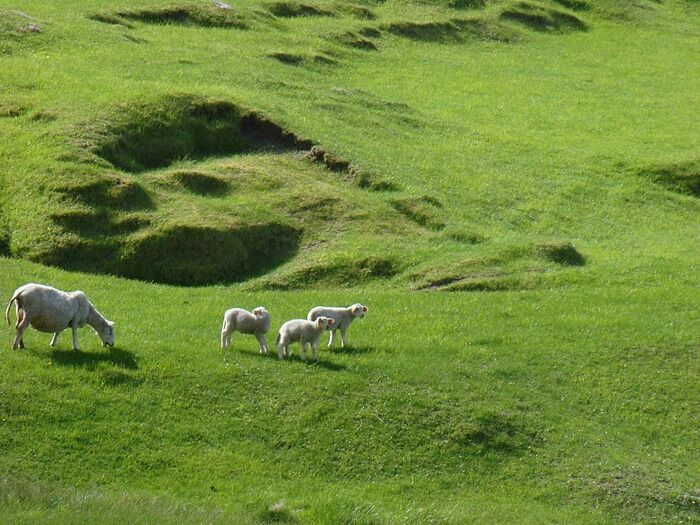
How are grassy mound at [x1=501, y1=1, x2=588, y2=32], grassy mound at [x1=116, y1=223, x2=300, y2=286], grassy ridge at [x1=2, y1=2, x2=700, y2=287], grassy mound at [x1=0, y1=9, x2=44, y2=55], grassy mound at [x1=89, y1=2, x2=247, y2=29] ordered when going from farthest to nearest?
grassy mound at [x1=501, y1=1, x2=588, y2=32] < grassy mound at [x1=89, y1=2, x2=247, y2=29] < grassy mound at [x1=0, y1=9, x2=44, y2=55] < grassy ridge at [x1=2, y1=2, x2=700, y2=287] < grassy mound at [x1=116, y1=223, x2=300, y2=286]

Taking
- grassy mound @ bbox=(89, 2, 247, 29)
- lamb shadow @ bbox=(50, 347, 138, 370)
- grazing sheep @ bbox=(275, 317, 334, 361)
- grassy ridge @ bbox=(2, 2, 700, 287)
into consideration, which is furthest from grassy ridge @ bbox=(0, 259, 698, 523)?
grassy mound @ bbox=(89, 2, 247, 29)

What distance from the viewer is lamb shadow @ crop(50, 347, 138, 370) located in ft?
73.4

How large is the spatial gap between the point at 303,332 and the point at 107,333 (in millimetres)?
3834

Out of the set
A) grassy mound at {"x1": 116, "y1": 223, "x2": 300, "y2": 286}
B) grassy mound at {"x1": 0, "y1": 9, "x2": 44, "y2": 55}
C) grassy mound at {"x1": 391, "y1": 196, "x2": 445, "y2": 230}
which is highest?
grassy mound at {"x1": 0, "y1": 9, "x2": 44, "y2": 55}

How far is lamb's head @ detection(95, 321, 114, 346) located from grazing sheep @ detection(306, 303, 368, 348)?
13.3 feet

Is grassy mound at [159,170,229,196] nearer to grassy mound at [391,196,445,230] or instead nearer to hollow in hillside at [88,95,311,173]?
hollow in hillside at [88,95,311,173]

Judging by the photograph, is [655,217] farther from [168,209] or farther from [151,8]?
[151,8]

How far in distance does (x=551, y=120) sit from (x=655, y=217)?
11757mm

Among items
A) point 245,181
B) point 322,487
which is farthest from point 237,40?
point 322,487

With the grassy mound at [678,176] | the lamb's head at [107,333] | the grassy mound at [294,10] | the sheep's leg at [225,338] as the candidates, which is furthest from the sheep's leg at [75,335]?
the grassy mound at [294,10]

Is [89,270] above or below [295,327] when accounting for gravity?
below

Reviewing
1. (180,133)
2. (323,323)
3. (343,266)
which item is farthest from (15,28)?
(323,323)

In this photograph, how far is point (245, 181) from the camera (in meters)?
36.7

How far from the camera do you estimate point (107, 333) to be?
23.2 meters
